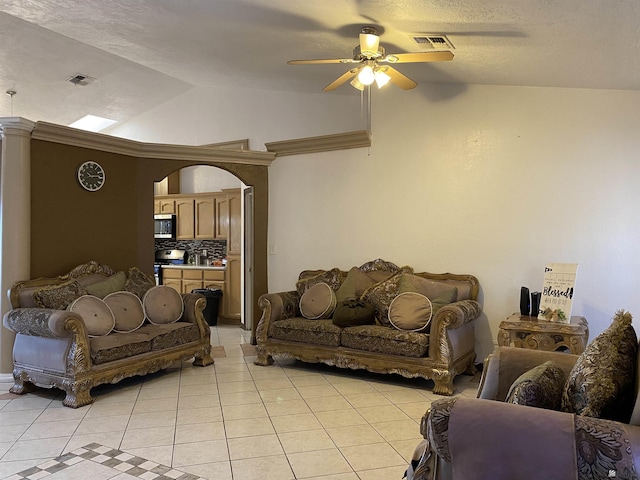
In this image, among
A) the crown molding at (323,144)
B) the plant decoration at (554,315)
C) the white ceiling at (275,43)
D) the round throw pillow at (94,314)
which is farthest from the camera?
the crown molding at (323,144)

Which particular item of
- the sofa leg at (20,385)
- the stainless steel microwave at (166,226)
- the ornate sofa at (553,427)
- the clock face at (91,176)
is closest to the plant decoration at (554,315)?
the ornate sofa at (553,427)

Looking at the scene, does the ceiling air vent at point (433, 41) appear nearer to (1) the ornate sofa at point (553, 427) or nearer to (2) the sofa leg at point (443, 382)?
(1) the ornate sofa at point (553, 427)

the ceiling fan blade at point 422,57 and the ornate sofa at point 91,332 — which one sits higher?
the ceiling fan blade at point 422,57

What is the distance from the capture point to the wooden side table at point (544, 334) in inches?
146

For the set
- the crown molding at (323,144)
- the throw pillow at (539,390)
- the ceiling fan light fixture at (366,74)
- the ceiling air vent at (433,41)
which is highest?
the ceiling air vent at (433,41)

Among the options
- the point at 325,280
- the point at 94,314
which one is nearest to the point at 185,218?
the point at 325,280

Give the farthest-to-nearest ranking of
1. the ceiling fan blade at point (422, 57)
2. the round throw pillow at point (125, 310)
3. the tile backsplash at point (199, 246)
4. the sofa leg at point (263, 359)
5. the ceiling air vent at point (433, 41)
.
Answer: the tile backsplash at point (199, 246) → the sofa leg at point (263, 359) → the round throw pillow at point (125, 310) → the ceiling air vent at point (433, 41) → the ceiling fan blade at point (422, 57)

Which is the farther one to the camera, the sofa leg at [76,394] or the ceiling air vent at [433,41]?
the sofa leg at [76,394]

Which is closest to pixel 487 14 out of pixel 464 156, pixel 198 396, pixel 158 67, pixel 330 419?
→ pixel 464 156

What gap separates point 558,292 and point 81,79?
613 centimetres

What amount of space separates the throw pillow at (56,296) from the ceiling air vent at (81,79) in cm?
325

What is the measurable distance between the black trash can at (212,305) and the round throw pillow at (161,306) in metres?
2.35

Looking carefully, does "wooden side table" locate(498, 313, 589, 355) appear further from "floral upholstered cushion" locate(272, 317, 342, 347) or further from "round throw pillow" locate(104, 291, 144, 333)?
"round throw pillow" locate(104, 291, 144, 333)

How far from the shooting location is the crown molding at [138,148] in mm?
4598
